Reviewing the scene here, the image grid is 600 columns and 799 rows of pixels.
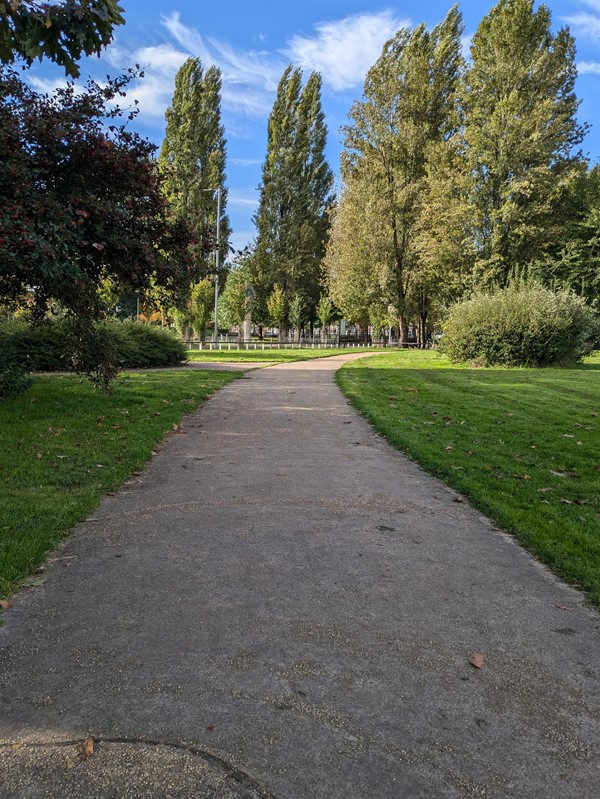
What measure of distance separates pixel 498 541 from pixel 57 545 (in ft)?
10.9

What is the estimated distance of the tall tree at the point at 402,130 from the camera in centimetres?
3884

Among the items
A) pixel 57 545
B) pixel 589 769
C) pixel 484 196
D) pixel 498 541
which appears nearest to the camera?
pixel 589 769

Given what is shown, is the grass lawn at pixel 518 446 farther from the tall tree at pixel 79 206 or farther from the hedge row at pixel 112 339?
the hedge row at pixel 112 339

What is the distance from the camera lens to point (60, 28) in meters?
4.38

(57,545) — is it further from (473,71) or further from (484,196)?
(473,71)

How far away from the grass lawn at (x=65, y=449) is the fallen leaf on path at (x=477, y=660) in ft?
8.60

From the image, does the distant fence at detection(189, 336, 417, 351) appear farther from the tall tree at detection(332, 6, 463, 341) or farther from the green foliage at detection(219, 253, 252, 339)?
the tall tree at detection(332, 6, 463, 341)

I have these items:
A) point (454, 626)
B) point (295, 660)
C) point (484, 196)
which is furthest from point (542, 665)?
point (484, 196)

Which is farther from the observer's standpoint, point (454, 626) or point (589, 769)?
point (454, 626)

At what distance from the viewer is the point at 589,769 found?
6.55 ft

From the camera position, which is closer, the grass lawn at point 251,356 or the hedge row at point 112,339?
the hedge row at point 112,339

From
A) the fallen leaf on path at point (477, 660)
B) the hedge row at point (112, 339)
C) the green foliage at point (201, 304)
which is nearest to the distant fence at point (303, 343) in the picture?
the green foliage at point (201, 304)

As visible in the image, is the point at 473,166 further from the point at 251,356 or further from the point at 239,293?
the point at 239,293

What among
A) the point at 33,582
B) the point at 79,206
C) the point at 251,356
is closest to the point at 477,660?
the point at 33,582
